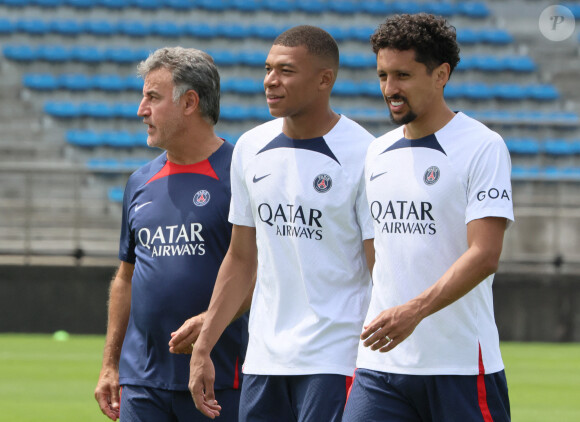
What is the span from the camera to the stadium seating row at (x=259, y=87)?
816 inches

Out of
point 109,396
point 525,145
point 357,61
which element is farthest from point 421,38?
point 357,61

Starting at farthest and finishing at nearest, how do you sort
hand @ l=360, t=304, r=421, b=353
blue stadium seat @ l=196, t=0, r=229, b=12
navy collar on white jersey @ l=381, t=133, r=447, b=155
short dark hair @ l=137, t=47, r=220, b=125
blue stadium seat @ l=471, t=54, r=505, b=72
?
blue stadium seat @ l=196, t=0, r=229, b=12
blue stadium seat @ l=471, t=54, r=505, b=72
short dark hair @ l=137, t=47, r=220, b=125
navy collar on white jersey @ l=381, t=133, r=447, b=155
hand @ l=360, t=304, r=421, b=353

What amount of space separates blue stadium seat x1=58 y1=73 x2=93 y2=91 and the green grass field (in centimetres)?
902

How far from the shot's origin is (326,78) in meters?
3.86

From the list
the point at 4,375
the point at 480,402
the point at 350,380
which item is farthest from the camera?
the point at 4,375

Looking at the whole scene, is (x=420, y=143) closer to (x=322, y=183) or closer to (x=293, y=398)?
(x=322, y=183)

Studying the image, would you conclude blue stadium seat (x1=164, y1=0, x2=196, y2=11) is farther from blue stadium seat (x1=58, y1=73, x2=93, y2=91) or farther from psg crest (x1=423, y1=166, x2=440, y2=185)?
psg crest (x1=423, y1=166, x2=440, y2=185)

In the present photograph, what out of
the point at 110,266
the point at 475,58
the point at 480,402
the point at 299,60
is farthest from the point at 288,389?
the point at 475,58

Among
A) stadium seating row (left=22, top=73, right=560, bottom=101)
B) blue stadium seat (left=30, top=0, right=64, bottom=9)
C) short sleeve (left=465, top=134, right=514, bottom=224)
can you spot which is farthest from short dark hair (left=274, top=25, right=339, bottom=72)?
blue stadium seat (left=30, top=0, right=64, bottom=9)

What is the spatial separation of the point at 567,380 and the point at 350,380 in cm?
675

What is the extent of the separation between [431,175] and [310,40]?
2.37 ft

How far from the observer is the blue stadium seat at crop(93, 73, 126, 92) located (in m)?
21.0

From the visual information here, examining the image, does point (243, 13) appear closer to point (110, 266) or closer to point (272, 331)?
point (110, 266)

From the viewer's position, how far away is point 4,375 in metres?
9.84
